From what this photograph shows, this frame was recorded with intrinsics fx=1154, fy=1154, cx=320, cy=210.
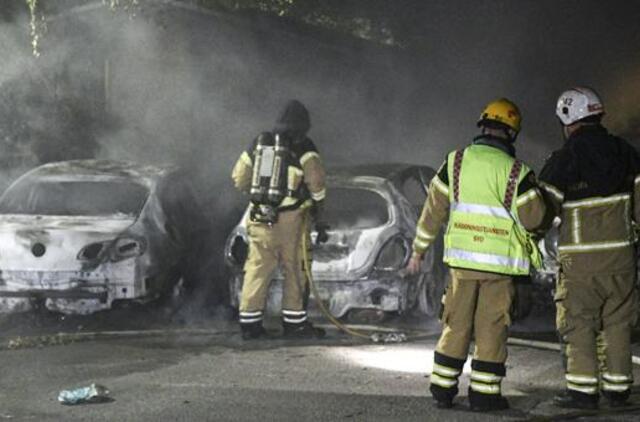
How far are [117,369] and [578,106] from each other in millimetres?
3568

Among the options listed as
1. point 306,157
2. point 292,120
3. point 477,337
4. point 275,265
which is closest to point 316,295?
point 275,265

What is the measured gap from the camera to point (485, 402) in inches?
258

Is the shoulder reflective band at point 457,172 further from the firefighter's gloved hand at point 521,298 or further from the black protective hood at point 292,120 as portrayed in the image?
the black protective hood at point 292,120

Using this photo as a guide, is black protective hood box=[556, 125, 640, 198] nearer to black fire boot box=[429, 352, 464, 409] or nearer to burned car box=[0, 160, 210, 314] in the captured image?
black fire boot box=[429, 352, 464, 409]

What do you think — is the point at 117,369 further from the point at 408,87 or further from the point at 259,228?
the point at 408,87

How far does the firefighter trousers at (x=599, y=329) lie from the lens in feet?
21.9

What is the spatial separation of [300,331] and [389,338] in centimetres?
72

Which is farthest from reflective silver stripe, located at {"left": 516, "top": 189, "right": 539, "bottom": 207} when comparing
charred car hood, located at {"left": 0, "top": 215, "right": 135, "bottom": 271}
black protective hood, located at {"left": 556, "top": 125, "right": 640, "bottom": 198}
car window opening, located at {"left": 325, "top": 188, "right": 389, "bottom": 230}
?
charred car hood, located at {"left": 0, "top": 215, "right": 135, "bottom": 271}

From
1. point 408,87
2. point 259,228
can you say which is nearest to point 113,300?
point 259,228

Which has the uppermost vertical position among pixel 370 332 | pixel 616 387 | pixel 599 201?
pixel 599 201

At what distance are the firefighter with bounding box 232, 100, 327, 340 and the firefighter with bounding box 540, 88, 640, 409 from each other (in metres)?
2.81

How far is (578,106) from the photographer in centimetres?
690

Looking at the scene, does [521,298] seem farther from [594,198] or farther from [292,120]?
[292,120]

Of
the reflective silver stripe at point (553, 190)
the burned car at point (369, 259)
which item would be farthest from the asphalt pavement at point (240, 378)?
the reflective silver stripe at point (553, 190)
